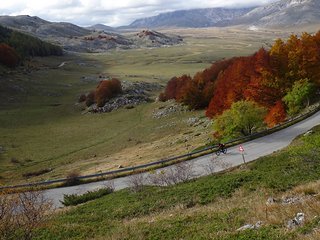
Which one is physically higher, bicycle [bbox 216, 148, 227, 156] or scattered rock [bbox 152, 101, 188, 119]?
bicycle [bbox 216, 148, 227, 156]

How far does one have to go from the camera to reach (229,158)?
40.6 m

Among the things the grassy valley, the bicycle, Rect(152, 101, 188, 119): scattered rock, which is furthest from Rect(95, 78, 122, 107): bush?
the bicycle

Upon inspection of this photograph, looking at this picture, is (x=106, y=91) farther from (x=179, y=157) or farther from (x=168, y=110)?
(x=179, y=157)

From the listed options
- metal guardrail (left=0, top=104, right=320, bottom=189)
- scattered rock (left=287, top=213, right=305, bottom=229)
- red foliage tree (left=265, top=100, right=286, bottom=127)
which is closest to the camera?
scattered rock (left=287, top=213, right=305, bottom=229)

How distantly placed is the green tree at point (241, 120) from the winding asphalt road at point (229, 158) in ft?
9.68

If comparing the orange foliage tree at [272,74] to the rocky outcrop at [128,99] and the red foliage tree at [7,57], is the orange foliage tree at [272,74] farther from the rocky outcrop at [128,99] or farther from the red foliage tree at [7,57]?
the red foliage tree at [7,57]

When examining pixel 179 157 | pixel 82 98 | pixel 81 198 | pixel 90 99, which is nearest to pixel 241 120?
pixel 179 157

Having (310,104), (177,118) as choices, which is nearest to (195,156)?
(310,104)

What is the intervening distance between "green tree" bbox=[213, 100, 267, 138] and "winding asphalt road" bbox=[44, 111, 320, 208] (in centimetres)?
295

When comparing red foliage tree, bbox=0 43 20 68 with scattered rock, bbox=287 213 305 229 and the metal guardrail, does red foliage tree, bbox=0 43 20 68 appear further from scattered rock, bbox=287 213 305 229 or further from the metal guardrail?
scattered rock, bbox=287 213 305 229

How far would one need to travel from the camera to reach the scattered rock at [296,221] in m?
Answer: 13.4

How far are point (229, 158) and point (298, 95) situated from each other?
2172cm

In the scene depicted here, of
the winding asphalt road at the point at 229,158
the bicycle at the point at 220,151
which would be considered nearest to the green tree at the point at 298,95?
the winding asphalt road at the point at 229,158

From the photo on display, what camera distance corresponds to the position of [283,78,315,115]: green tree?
186ft
